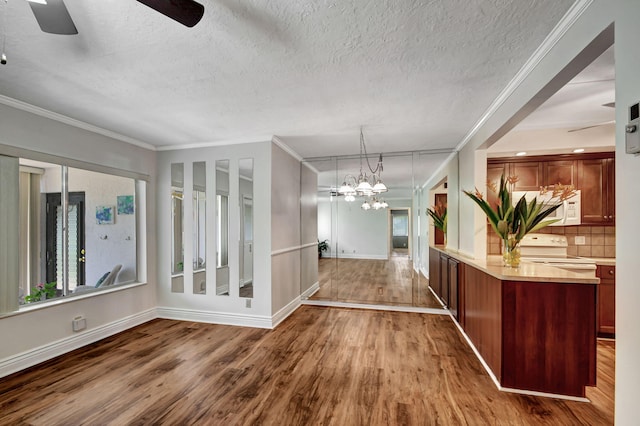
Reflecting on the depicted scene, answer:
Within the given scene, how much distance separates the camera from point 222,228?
400 cm

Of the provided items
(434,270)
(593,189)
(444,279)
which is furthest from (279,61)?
(434,270)

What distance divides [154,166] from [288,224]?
2249 mm

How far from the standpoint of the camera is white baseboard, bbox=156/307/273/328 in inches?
149

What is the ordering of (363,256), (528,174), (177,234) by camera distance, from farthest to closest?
(363,256) → (177,234) → (528,174)

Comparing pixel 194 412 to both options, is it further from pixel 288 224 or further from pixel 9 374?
pixel 288 224

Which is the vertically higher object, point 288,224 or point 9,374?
point 288,224

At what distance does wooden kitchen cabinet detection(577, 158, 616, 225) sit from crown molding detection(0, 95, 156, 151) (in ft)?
20.3

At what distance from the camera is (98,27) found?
165 cm

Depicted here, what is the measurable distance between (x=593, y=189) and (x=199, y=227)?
5508 mm

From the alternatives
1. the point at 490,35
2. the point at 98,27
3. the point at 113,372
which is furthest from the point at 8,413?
the point at 490,35

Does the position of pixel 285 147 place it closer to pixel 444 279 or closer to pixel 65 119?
pixel 65 119

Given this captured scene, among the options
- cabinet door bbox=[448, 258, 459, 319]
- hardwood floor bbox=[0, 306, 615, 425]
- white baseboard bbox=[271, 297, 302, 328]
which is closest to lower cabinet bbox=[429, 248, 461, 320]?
cabinet door bbox=[448, 258, 459, 319]

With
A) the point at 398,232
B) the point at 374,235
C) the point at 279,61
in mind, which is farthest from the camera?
the point at 398,232

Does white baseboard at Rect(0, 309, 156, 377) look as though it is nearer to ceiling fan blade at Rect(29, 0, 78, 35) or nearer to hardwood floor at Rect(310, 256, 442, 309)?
hardwood floor at Rect(310, 256, 442, 309)
